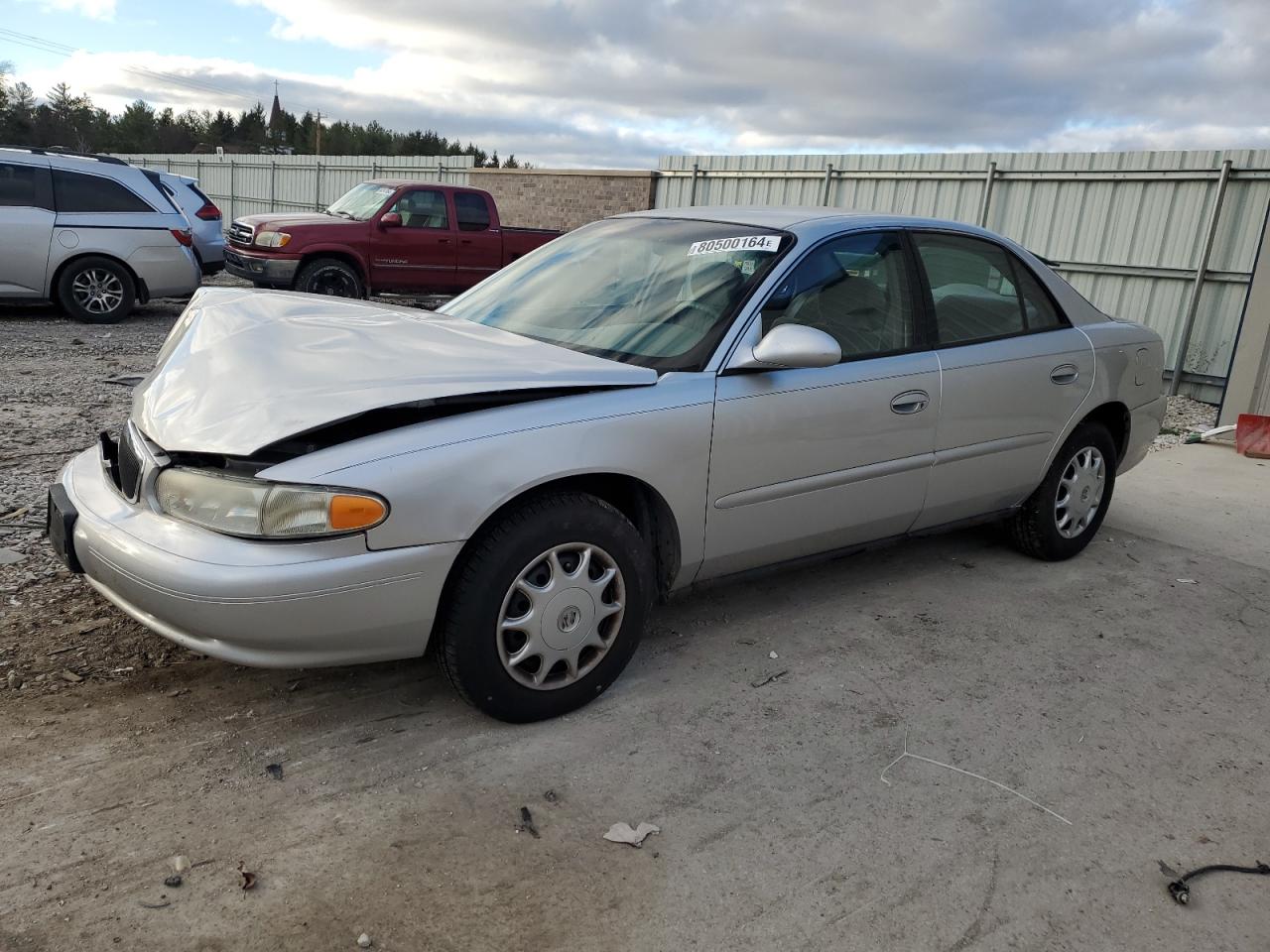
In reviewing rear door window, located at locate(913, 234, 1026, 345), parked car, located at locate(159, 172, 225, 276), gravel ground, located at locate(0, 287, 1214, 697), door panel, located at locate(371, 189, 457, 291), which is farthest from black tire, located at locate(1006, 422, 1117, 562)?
parked car, located at locate(159, 172, 225, 276)

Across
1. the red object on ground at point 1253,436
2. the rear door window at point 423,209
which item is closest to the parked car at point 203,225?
the rear door window at point 423,209

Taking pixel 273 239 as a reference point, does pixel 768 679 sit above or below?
Result: below

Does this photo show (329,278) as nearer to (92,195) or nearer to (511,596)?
(92,195)

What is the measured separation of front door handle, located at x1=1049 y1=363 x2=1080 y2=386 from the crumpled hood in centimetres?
220

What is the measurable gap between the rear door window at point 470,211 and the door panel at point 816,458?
10.8 meters

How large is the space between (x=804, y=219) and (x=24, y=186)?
960 centimetres

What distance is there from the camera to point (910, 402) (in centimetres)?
384

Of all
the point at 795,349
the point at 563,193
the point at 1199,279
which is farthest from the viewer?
the point at 563,193

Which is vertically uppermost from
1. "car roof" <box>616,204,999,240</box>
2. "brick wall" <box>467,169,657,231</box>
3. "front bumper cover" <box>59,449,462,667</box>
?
"brick wall" <box>467,169,657,231</box>

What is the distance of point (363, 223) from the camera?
12938 mm

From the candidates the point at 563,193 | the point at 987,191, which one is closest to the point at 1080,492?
the point at 987,191

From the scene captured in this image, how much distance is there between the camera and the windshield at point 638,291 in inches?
136

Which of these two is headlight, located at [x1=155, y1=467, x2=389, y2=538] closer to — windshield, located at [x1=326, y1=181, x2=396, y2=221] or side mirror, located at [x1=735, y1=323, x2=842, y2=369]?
side mirror, located at [x1=735, y1=323, x2=842, y2=369]

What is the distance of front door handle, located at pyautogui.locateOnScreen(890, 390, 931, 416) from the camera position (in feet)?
12.5
